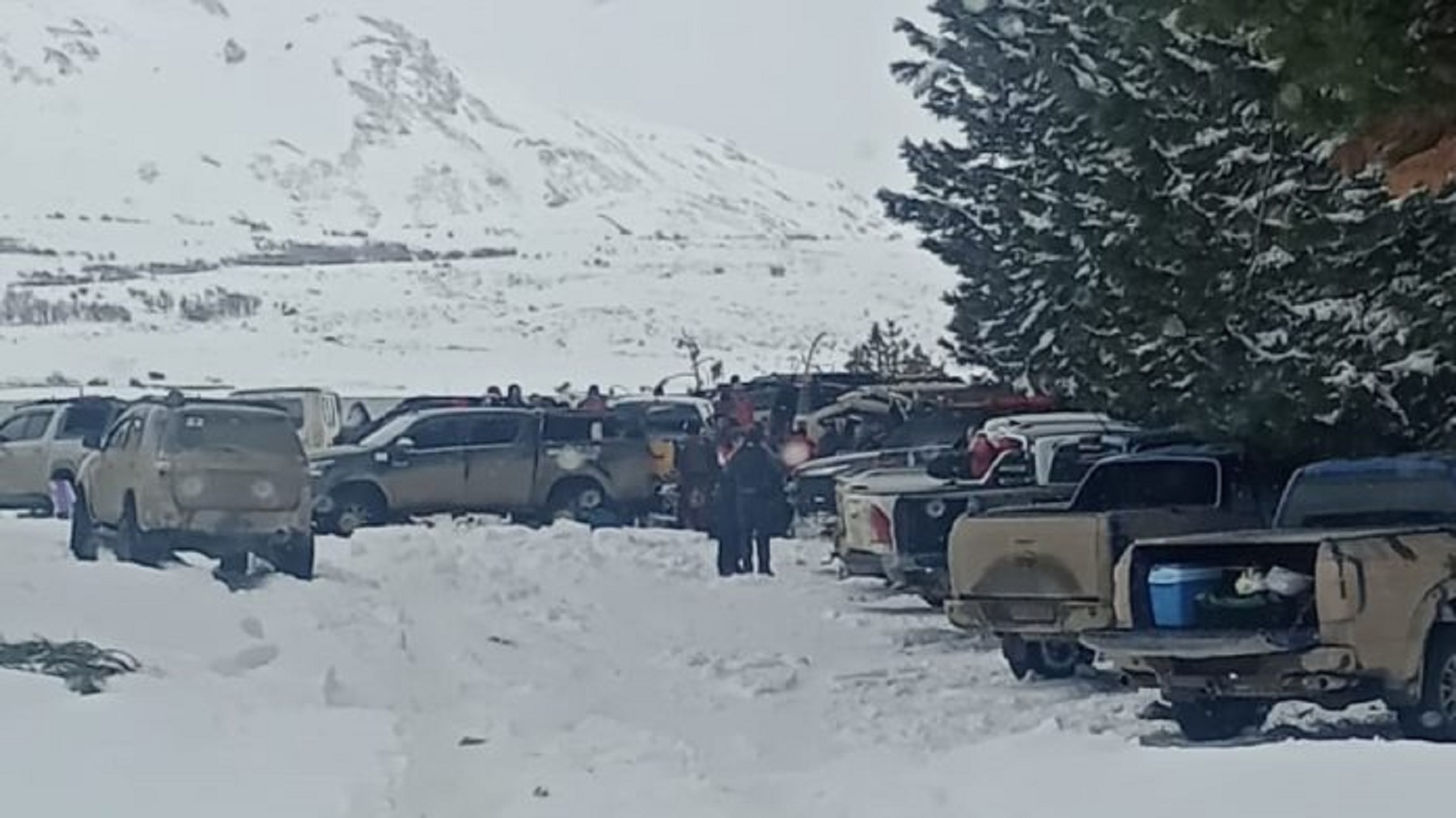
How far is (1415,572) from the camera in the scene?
37.3ft

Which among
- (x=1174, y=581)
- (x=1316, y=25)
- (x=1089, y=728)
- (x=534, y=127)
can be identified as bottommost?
(x=1089, y=728)

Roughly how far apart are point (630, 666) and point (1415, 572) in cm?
593

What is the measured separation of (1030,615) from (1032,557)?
335mm

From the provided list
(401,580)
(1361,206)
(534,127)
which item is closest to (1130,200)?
(1361,206)

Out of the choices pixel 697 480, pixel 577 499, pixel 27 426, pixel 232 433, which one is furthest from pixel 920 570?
pixel 27 426

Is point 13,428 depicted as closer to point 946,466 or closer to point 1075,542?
point 946,466

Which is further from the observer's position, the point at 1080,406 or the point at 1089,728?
the point at 1080,406

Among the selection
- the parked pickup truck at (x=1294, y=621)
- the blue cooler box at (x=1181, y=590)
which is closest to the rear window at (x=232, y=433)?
the parked pickup truck at (x=1294, y=621)

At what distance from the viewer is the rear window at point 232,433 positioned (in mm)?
20734

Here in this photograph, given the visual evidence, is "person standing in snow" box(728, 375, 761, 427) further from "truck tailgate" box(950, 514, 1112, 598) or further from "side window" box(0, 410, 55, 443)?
"truck tailgate" box(950, 514, 1112, 598)

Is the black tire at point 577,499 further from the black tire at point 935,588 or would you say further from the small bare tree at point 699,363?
the small bare tree at point 699,363

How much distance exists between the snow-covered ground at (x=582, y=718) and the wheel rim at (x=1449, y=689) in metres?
0.53

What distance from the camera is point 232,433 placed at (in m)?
20.9

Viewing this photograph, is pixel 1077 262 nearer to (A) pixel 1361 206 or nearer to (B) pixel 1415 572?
(A) pixel 1361 206
